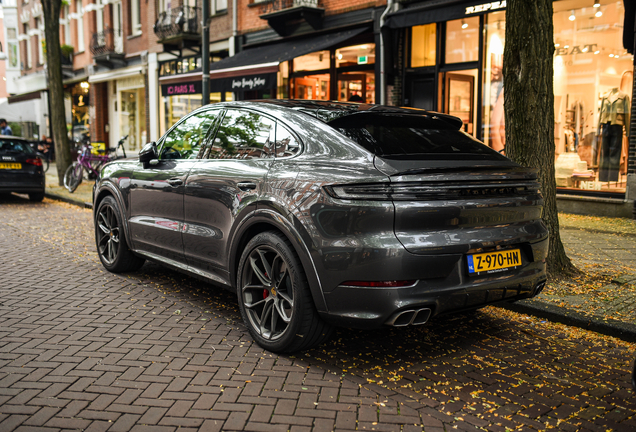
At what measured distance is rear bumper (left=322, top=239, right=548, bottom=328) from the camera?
326 cm

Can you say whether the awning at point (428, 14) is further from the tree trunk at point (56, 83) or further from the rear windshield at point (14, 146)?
the tree trunk at point (56, 83)

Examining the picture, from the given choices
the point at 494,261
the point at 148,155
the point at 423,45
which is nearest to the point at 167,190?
the point at 148,155

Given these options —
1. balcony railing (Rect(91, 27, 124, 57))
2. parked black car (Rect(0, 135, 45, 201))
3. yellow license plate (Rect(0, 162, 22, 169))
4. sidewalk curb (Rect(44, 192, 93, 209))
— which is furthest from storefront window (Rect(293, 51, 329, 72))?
balcony railing (Rect(91, 27, 124, 57))

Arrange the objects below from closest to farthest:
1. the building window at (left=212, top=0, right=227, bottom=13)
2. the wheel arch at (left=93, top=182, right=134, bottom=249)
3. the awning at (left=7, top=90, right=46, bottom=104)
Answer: the wheel arch at (left=93, top=182, right=134, bottom=249), the building window at (left=212, top=0, right=227, bottom=13), the awning at (left=7, top=90, right=46, bottom=104)

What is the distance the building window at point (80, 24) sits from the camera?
2955 centimetres

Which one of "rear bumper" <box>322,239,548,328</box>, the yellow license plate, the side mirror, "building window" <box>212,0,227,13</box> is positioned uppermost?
"building window" <box>212,0,227,13</box>

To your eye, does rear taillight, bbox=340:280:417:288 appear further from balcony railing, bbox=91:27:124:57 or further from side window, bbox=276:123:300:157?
balcony railing, bbox=91:27:124:57

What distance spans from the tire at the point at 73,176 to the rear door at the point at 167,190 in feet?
33.2

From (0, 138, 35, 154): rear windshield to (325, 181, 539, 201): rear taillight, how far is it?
11.8 meters

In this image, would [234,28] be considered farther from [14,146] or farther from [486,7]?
[486,7]

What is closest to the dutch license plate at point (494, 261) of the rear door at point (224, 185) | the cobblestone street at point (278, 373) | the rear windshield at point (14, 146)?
the cobblestone street at point (278, 373)

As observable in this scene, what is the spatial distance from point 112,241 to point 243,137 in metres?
2.51

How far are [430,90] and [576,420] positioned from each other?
11.5 meters

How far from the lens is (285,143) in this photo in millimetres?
4008
